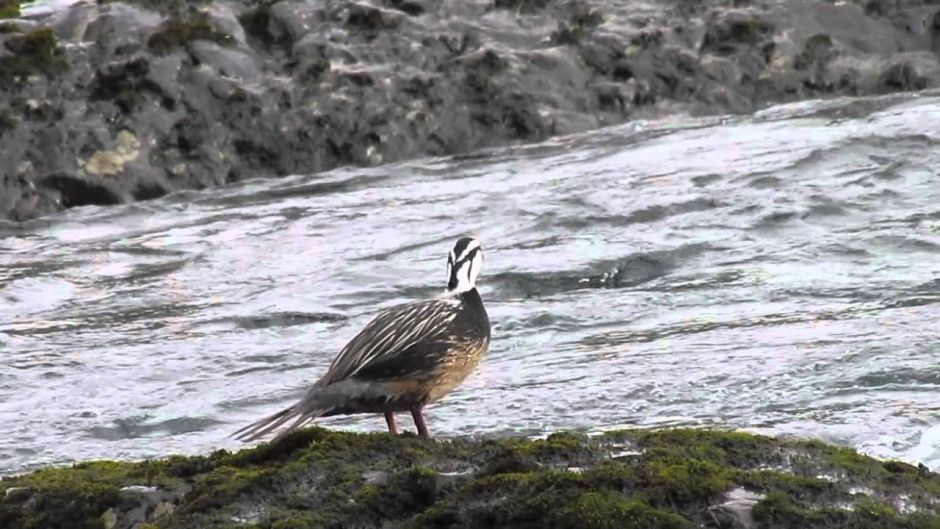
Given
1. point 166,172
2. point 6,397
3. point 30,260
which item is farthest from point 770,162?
point 6,397

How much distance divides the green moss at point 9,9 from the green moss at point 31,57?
0.88 m

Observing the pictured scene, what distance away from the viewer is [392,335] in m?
8.12

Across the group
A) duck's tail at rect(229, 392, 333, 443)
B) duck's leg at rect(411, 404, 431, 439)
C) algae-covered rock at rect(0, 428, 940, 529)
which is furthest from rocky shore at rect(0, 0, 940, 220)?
algae-covered rock at rect(0, 428, 940, 529)

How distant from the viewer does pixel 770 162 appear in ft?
48.6

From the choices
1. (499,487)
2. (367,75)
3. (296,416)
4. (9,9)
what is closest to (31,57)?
(9,9)

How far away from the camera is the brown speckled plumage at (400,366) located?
776 cm

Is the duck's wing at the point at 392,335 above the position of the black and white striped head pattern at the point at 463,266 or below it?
below

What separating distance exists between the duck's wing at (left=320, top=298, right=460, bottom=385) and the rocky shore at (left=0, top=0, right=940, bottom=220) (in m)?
6.40

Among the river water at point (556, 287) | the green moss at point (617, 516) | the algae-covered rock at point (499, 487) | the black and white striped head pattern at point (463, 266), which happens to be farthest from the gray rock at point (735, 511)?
the black and white striped head pattern at point (463, 266)

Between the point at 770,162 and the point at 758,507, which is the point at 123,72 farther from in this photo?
the point at 758,507

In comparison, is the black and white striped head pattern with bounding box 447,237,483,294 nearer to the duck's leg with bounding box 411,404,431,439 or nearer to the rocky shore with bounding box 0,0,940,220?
the duck's leg with bounding box 411,404,431,439

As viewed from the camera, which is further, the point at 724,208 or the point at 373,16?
the point at 373,16

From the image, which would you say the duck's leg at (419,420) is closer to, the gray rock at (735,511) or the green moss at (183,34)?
the gray rock at (735,511)

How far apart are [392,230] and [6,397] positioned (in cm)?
387
